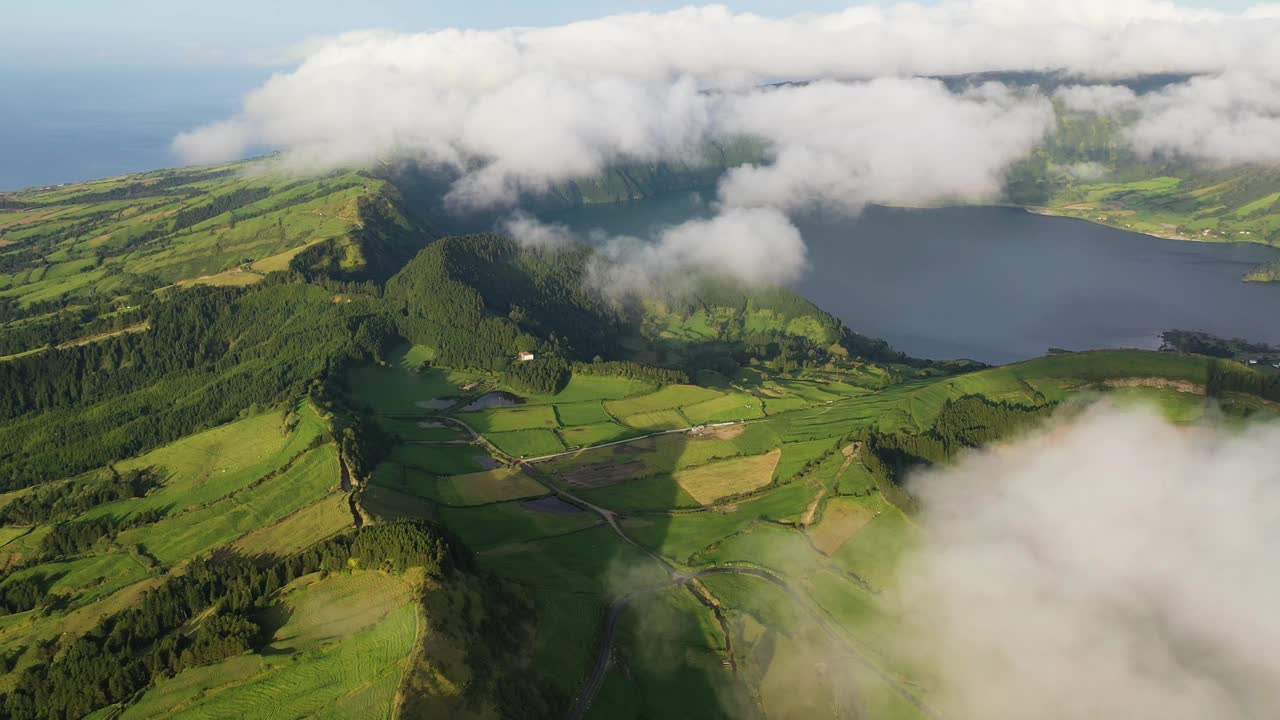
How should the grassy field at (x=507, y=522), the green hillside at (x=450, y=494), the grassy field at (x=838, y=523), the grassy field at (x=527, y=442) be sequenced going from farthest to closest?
the grassy field at (x=527, y=442) → the grassy field at (x=838, y=523) → the grassy field at (x=507, y=522) → the green hillside at (x=450, y=494)

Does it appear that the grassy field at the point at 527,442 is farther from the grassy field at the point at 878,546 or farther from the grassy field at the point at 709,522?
the grassy field at the point at 878,546

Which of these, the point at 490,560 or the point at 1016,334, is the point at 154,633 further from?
the point at 1016,334

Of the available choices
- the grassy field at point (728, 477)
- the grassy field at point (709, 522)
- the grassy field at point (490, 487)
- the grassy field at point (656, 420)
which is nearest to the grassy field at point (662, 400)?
the grassy field at point (656, 420)

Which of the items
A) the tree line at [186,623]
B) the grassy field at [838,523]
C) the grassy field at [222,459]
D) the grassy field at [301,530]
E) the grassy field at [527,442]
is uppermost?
the tree line at [186,623]

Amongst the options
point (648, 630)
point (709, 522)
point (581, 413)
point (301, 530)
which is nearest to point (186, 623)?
Result: point (301, 530)

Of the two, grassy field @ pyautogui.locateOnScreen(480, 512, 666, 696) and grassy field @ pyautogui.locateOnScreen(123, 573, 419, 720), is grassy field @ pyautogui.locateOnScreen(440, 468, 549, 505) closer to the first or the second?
grassy field @ pyautogui.locateOnScreen(480, 512, 666, 696)

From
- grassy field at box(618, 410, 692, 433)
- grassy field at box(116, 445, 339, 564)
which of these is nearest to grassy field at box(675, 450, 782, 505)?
grassy field at box(618, 410, 692, 433)

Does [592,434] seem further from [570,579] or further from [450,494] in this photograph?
[570,579]

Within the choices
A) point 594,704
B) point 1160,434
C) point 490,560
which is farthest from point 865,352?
point 594,704
